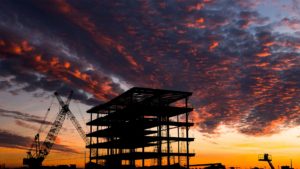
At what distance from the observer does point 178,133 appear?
8481 centimetres

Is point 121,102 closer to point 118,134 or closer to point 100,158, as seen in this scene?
point 118,134

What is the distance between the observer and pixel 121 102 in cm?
8894

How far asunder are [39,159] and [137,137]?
69803 mm

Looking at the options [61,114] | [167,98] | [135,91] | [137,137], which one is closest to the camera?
[135,91]

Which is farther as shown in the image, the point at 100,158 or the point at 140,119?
the point at 100,158

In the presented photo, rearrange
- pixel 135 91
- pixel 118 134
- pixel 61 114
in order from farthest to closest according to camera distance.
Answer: pixel 61 114
pixel 118 134
pixel 135 91

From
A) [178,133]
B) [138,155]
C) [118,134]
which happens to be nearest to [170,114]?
[178,133]

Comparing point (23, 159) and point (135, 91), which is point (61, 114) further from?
point (135, 91)

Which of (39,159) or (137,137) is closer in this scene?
(137,137)

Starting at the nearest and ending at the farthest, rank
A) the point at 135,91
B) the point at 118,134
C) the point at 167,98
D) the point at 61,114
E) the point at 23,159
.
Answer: the point at 135,91, the point at 167,98, the point at 118,134, the point at 23,159, the point at 61,114

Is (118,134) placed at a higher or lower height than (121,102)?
lower

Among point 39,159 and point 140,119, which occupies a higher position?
point 140,119

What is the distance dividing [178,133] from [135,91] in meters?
16.1

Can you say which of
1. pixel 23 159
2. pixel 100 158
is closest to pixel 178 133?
pixel 100 158
